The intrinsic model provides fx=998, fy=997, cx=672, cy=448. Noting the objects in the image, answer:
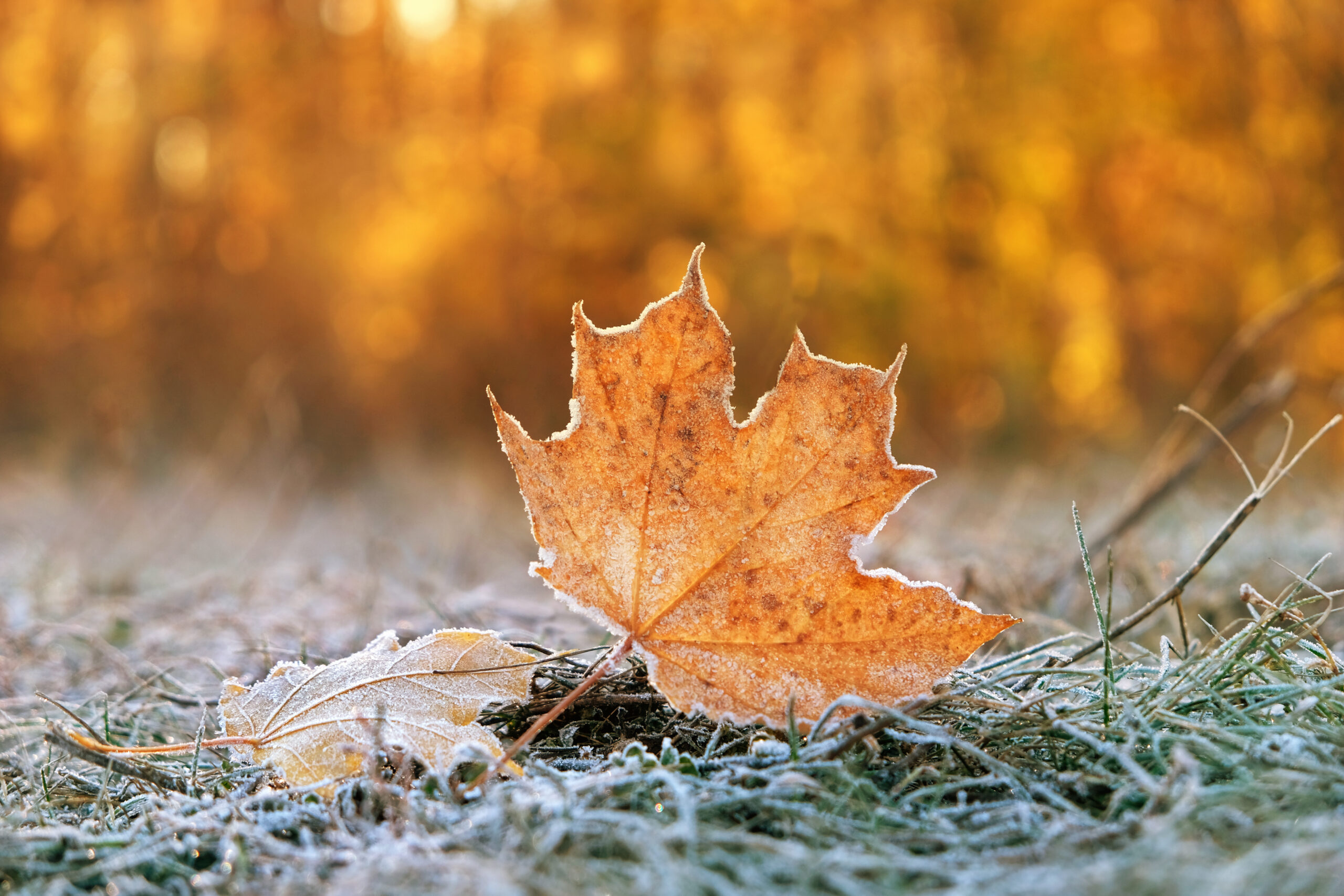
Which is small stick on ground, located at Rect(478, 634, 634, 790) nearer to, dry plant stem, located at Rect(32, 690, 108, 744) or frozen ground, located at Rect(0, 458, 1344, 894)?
frozen ground, located at Rect(0, 458, 1344, 894)

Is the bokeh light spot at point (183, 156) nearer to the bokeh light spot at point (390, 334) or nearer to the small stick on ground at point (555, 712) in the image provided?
the bokeh light spot at point (390, 334)

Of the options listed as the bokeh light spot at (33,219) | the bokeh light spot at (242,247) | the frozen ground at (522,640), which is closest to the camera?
the frozen ground at (522,640)

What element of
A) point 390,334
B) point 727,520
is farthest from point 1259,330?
point 390,334

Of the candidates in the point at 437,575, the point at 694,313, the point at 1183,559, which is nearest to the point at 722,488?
the point at 694,313

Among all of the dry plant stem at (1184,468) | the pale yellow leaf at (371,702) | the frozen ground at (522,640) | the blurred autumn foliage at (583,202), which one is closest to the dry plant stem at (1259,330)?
the dry plant stem at (1184,468)

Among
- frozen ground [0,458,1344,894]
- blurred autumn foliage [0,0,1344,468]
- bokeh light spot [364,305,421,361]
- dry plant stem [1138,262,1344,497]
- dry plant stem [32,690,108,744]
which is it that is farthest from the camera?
bokeh light spot [364,305,421,361]

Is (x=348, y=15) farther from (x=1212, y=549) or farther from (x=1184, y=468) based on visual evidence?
(x=1212, y=549)

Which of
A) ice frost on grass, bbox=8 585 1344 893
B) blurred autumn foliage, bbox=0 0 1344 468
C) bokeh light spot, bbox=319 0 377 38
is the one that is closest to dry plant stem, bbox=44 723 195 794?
ice frost on grass, bbox=8 585 1344 893
